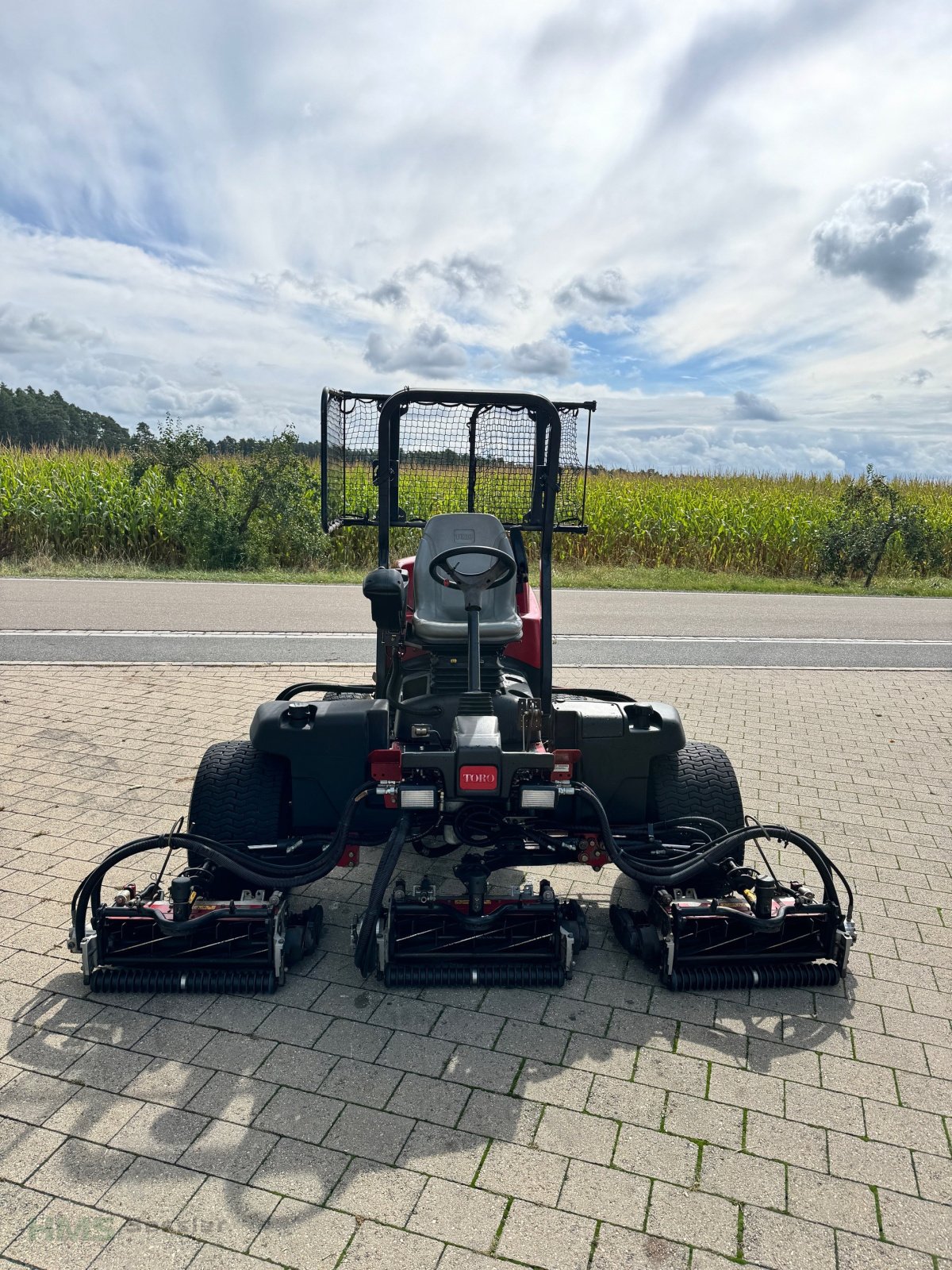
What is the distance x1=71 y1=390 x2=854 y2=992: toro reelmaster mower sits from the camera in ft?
11.0

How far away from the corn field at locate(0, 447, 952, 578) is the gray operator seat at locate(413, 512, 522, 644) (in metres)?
12.2

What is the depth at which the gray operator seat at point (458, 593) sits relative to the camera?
12.9ft

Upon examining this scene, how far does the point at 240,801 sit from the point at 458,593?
136cm

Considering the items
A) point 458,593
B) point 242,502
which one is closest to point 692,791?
point 458,593

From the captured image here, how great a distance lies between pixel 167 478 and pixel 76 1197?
15.7 metres

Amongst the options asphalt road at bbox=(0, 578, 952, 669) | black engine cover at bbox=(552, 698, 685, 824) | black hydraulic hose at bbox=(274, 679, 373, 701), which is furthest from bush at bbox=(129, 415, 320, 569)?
black engine cover at bbox=(552, 698, 685, 824)

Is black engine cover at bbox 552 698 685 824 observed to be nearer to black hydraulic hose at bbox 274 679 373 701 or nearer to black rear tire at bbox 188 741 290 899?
black rear tire at bbox 188 741 290 899

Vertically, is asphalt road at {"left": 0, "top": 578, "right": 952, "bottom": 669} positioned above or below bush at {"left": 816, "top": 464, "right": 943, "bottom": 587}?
below

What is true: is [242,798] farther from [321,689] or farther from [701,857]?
[701,857]

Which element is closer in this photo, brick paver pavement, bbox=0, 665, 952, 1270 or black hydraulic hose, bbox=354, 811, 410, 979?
brick paver pavement, bbox=0, 665, 952, 1270

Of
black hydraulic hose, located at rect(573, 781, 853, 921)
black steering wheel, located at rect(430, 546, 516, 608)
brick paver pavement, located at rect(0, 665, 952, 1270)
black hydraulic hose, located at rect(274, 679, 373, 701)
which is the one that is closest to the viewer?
brick paver pavement, located at rect(0, 665, 952, 1270)

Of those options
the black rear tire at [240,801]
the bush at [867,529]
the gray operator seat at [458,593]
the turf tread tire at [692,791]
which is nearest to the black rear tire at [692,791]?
the turf tread tire at [692,791]

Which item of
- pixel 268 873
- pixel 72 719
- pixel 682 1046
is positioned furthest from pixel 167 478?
pixel 682 1046

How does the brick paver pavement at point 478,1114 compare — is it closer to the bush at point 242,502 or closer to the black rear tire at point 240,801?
the black rear tire at point 240,801
